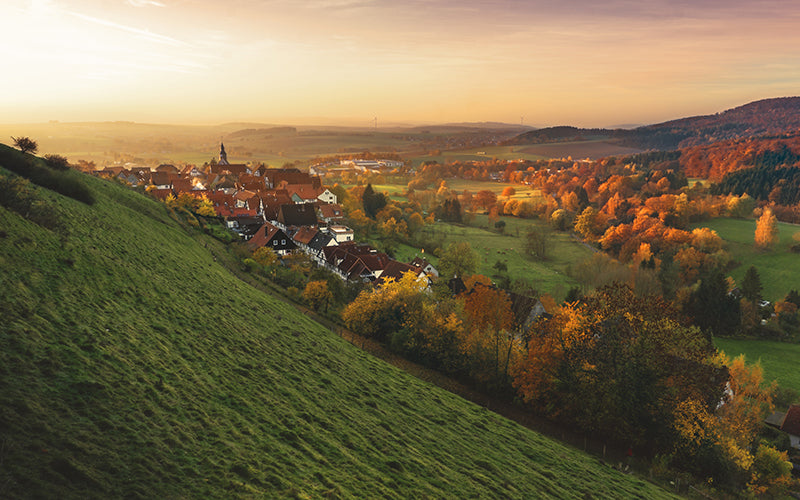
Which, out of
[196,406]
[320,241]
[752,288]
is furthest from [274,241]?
[752,288]

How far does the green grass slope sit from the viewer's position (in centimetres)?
900

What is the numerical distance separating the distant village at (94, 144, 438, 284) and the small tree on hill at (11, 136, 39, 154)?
91.4 ft

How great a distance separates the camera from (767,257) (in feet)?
277

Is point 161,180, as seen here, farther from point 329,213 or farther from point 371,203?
point 371,203

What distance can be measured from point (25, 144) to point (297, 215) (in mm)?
50470

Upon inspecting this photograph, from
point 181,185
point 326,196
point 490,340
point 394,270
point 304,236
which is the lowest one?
point 394,270

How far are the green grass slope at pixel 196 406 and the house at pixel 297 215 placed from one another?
2052 inches

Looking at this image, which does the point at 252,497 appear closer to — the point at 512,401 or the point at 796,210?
the point at 512,401

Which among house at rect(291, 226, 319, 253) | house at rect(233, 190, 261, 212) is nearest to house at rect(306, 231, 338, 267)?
house at rect(291, 226, 319, 253)

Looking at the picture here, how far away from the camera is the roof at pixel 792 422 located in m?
36.8

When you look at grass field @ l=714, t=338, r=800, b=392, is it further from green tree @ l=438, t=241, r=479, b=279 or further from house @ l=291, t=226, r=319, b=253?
house @ l=291, t=226, r=319, b=253

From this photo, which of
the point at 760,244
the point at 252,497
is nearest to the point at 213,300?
the point at 252,497

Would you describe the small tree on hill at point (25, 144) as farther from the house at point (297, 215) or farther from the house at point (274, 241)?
the house at point (297, 215)

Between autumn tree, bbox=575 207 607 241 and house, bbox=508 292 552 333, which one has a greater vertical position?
autumn tree, bbox=575 207 607 241
